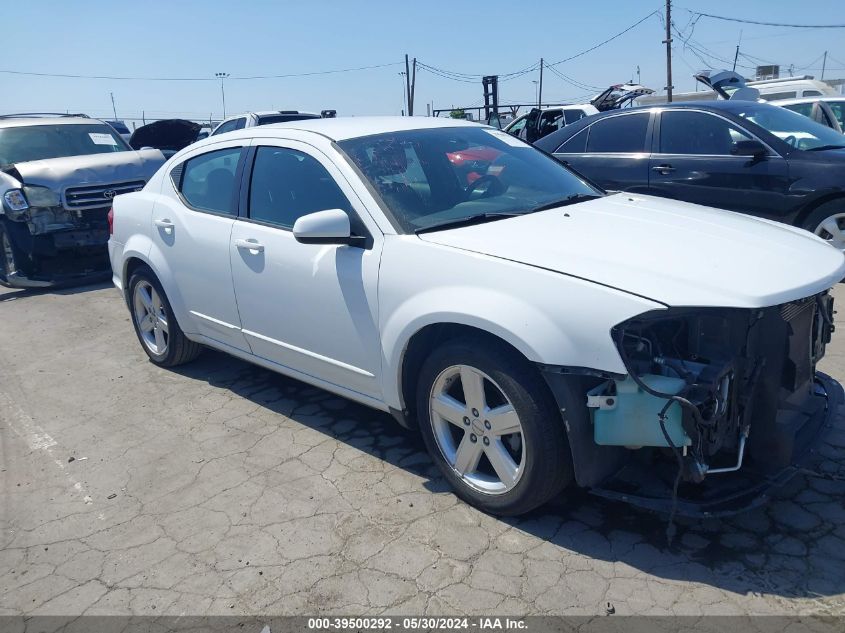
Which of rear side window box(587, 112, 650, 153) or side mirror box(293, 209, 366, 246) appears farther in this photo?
rear side window box(587, 112, 650, 153)

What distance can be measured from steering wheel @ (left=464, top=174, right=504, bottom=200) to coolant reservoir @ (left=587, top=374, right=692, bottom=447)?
1.44 meters

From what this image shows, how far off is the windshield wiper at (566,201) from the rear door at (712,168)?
121 inches

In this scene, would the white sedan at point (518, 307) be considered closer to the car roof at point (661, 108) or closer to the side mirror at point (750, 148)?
the side mirror at point (750, 148)

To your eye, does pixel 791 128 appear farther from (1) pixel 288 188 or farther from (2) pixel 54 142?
(2) pixel 54 142

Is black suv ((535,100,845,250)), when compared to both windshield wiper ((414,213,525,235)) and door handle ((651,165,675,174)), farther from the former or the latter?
windshield wiper ((414,213,525,235))

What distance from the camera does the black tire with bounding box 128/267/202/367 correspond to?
4.88m

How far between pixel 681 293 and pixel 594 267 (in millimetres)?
344

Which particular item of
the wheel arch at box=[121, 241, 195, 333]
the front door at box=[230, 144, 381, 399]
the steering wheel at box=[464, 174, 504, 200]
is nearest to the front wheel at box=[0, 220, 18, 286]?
the wheel arch at box=[121, 241, 195, 333]

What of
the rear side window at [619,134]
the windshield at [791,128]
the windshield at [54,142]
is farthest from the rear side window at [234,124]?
the windshield at [791,128]

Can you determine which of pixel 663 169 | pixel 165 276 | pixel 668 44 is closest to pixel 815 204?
pixel 663 169

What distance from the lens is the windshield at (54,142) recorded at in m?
8.55

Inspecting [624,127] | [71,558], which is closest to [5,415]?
[71,558]

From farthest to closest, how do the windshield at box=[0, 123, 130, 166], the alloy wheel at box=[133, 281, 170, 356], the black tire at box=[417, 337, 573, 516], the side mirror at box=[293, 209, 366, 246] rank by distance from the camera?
the windshield at box=[0, 123, 130, 166] < the alloy wheel at box=[133, 281, 170, 356] < the side mirror at box=[293, 209, 366, 246] < the black tire at box=[417, 337, 573, 516]

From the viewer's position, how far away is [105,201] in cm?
810
